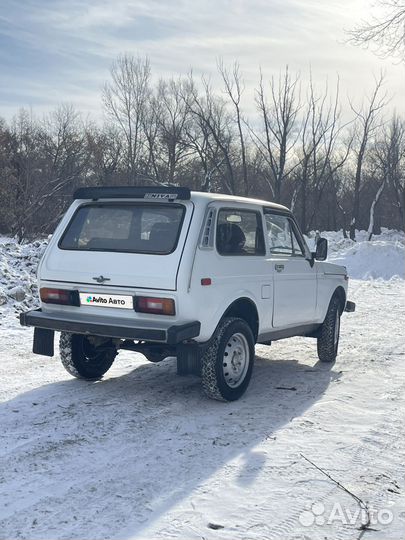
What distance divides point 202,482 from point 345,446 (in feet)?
4.34

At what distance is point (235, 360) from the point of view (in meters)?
5.80

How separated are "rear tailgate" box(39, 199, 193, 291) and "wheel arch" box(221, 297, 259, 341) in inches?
34.3

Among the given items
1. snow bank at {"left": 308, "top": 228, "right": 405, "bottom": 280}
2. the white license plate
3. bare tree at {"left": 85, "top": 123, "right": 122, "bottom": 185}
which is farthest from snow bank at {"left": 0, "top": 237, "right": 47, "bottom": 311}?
bare tree at {"left": 85, "top": 123, "right": 122, "bottom": 185}

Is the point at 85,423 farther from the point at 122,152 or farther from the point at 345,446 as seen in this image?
the point at 122,152

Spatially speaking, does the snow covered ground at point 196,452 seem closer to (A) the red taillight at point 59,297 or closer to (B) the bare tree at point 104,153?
(A) the red taillight at point 59,297

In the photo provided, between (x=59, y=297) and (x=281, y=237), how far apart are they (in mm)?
2691

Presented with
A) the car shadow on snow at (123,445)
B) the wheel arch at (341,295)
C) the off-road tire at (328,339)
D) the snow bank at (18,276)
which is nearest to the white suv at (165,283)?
the car shadow on snow at (123,445)

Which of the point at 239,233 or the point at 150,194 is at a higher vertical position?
the point at 150,194

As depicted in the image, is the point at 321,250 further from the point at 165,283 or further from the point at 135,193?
the point at 165,283

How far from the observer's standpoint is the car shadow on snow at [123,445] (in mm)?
3412

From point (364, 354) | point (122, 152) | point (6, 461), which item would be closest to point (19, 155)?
point (122, 152)

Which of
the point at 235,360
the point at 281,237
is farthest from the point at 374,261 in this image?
the point at 235,360

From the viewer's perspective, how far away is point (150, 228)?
18.2 feet

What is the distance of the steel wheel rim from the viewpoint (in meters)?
5.68
